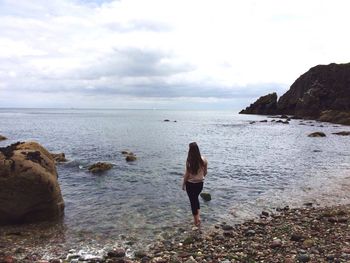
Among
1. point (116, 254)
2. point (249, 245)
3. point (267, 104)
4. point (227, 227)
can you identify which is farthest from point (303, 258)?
point (267, 104)

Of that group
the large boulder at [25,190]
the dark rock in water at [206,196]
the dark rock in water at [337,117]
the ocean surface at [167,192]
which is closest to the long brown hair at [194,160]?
the ocean surface at [167,192]

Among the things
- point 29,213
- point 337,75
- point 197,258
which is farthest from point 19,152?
point 337,75

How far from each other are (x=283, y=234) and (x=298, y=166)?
19.0 meters

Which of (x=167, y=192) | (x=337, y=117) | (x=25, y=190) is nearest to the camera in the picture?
(x=25, y=190)

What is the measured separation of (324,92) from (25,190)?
123540 mm

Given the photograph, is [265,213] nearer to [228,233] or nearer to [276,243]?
[228,233]

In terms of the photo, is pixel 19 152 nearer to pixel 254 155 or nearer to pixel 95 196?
pixel 95 196

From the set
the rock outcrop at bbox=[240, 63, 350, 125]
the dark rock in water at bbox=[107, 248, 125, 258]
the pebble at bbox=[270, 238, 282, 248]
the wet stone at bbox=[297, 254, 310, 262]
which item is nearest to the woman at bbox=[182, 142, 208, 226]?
the pebble at bbox=[270, 238, 282, 248]

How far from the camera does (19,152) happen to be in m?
15.5

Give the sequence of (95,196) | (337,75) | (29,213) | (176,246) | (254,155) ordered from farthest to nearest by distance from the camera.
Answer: (337,75) → (254,155) → (95,196) → (29,213) → (176,246)

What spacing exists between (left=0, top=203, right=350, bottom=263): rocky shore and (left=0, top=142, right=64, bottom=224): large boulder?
196cm

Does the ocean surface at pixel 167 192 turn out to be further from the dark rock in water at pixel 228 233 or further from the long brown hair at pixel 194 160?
the long brown hair at pixel 194 160

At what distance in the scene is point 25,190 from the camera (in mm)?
14531

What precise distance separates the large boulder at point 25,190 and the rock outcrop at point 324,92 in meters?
100
